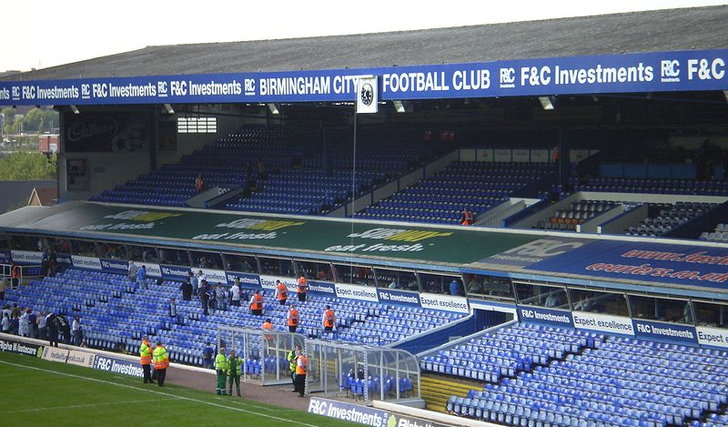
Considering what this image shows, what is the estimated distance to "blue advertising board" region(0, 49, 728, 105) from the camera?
98.5 ft

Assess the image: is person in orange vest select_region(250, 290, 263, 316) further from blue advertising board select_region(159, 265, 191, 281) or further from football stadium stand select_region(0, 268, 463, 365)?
blue advertising board select_region(159, 265, 191, 281)

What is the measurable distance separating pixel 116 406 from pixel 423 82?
12.8 meters

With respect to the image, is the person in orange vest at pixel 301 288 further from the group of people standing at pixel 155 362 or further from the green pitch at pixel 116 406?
the group of people standing at pixel 155 362

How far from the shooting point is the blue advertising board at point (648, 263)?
30.0 metres

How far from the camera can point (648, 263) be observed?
3170 cm

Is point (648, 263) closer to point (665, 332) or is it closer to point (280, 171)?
point (665, 332)

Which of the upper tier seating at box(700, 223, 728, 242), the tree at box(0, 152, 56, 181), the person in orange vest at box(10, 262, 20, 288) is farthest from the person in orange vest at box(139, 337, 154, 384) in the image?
the tree at box(0, 152, 56, 181)

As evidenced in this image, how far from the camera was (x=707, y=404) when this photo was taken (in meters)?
25.7

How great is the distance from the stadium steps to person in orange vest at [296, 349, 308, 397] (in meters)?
2.84

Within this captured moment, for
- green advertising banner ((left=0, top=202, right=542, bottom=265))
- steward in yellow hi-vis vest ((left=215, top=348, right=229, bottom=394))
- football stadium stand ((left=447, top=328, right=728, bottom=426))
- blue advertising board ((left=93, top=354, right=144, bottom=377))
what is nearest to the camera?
football stadium stand ((left=447, top=328, right=728, bottom=426))

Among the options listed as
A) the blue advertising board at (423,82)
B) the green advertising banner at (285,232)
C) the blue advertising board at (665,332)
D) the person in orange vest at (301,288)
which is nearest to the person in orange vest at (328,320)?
the green advertising banner at (285,232)

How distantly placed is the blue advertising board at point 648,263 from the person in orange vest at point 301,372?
6.55 metres

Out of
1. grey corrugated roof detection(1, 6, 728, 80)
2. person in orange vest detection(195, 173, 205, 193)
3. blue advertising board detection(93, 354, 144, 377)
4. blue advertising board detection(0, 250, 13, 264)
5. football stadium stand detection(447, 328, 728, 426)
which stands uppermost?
grey corrugated roof detection(1, 6, 728, 80)

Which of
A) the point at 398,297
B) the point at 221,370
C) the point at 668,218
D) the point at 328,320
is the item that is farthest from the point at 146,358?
the point at 668,218
